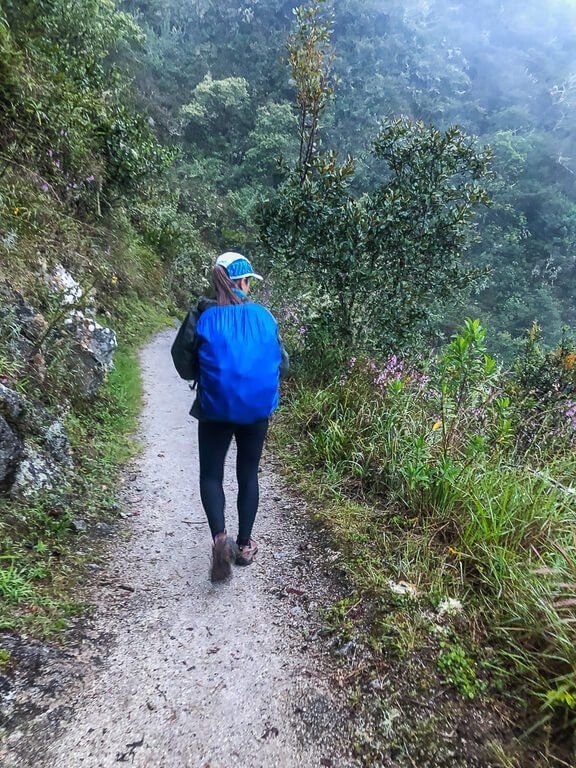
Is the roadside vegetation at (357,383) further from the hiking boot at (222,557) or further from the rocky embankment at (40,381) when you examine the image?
the hiking boot at (222,557)

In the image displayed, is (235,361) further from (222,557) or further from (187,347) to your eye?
(222,557)

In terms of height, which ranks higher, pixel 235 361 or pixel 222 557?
pixel 235 361

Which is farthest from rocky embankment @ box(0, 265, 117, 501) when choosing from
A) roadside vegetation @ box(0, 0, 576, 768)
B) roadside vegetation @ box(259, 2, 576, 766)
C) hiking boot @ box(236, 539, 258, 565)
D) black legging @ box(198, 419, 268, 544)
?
roadside vegetation @ box(259, 2, 576, 766)

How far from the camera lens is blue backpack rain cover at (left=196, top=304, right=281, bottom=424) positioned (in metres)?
2.18

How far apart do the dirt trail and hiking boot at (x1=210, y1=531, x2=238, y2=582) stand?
100 mm

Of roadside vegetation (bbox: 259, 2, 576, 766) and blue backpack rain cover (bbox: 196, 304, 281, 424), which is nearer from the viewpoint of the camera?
roadside vegetation (bbox: 259, 2, 576, 766)

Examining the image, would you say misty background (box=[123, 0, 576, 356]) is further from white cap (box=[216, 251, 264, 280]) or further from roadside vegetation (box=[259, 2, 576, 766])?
white cap (box=[216, 251, 264, 280])

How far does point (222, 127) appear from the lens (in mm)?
26641

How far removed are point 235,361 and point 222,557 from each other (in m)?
1.20

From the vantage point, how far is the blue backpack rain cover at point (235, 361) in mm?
2176

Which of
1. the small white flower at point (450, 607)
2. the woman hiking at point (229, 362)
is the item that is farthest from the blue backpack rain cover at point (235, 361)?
the small white flower at point (450, 607)

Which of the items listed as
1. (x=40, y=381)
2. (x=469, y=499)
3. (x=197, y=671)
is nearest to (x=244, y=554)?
(x=197, y=671)

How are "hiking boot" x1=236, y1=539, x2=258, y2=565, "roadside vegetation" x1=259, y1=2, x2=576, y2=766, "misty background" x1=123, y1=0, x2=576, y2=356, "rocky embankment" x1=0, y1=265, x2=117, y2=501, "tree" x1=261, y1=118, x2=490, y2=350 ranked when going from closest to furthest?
1. "roadside vegetation" x1=259, y1=2, x2=576, y2=766
2. "rocky embankment" x1=0, y1=265, x2=117, y2=501
3. "hiking boot" x1=236, y1=539, x2=258, y2=565
4. "tree" x1=261, y1=118, x2=490, y2=350
5. "misty background" x1=123, y1=0, x2=576, y2=356

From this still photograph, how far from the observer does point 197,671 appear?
2047mm
